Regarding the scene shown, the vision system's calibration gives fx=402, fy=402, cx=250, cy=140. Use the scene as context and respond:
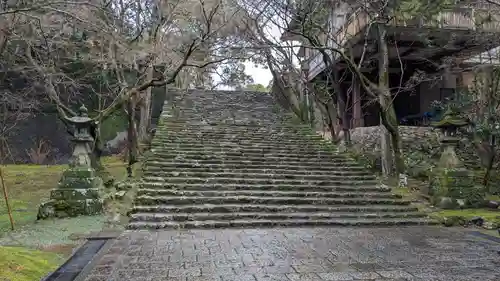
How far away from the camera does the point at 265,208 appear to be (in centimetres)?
769

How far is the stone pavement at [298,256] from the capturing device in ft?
A: 14.0

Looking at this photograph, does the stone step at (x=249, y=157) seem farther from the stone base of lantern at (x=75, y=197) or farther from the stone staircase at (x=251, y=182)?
the stone base of lantern at (x=75, y=197)

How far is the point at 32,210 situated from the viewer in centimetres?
830

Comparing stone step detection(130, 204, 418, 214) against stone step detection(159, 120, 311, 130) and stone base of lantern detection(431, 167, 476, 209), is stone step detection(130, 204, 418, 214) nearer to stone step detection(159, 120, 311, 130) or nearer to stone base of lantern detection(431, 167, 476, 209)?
stone base of lantern detection(431, 167, 476, 209)

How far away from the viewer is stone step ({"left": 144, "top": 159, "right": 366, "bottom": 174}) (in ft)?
31.7

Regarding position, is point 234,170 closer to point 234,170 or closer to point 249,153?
point 234,170

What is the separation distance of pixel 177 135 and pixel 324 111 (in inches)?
204

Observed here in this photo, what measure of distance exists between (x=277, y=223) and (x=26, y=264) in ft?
13.7

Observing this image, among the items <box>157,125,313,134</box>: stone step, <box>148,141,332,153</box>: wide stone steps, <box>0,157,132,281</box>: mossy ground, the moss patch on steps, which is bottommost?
the moss patch on steps

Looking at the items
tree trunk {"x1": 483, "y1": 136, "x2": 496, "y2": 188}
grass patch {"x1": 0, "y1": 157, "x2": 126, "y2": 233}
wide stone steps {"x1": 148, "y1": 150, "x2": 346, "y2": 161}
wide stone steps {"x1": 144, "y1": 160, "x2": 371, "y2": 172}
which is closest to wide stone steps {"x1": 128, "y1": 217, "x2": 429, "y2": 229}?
grass patch {"x1": 0, "y1": 157, "x2": 126, "y2": 233}

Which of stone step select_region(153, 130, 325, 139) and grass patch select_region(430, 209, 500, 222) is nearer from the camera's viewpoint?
grass patch select_region(430, 209, 500, 222)

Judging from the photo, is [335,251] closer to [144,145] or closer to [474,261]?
[474,261]

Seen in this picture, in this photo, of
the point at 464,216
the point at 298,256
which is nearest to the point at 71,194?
the point at 298,256

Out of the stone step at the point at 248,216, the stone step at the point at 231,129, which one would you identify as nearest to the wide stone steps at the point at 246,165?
the stone step at the point at 248,216
